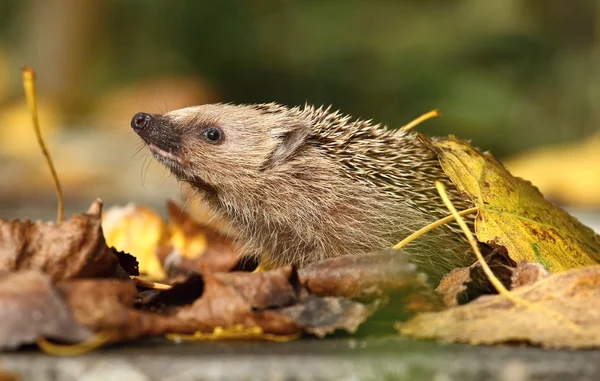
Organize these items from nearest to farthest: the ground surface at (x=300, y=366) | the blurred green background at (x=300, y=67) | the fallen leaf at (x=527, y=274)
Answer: the ground surface at (x=300, y=366) → the fallen leaf at (x=527, y=274) → the blurred green background at (x=300, y=67)

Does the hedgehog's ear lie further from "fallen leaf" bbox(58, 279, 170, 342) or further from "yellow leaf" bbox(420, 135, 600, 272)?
"fallen leaf" bbox(58, 279, 170, 342)

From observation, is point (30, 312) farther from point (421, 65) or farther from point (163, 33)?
point (163, 33)

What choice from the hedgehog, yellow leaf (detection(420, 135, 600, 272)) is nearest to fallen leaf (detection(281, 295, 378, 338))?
yellow leaf (detection(420, 135, 600, 272))

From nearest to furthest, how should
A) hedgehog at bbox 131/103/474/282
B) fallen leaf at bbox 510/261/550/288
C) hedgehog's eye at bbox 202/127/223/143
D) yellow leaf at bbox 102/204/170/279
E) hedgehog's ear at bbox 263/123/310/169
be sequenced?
fallen leaf at bbox 510/261/550/288 → hedgehog at bbox 131/103/474/282 → hedgehog's ear at bbox 263/123/310/169 → hedgehog's eye at bbox 202/127/223/143 → yellow leaf at bbox 102/204/170/279

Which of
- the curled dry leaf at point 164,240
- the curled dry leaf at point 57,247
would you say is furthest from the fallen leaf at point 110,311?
the curled dry leaf at point 164,240

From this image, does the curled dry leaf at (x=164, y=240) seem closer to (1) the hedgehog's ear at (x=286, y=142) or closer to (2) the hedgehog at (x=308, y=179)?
(2) the hedgehog at (x=308, y=179)

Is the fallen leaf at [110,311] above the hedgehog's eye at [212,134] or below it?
below

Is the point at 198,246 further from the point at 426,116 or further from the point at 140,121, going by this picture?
the point at 426,116
